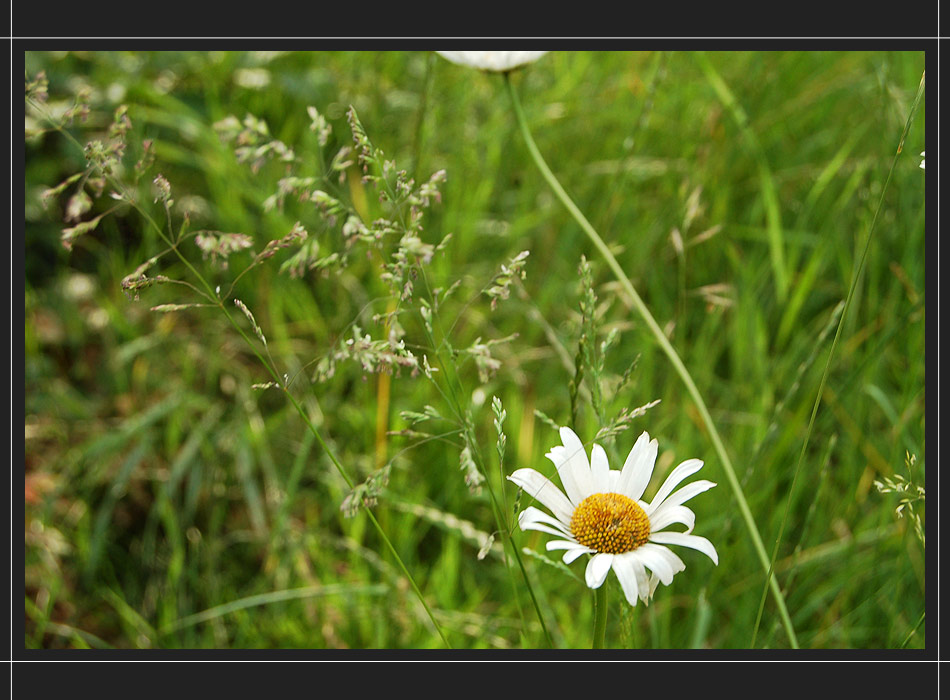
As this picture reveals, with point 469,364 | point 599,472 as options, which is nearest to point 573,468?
point 599,472

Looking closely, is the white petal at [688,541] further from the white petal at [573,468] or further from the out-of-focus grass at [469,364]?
the out-of-focus grass at [469,364]

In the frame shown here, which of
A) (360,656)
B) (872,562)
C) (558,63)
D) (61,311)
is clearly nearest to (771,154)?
(558,63)

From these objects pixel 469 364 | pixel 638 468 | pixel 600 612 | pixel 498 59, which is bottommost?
pixel 600 612

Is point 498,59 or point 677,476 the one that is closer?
point 677,476

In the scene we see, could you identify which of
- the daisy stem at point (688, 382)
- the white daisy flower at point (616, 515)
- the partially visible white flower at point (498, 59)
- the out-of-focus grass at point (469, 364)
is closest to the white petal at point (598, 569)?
the white daisy flower at point (616, 515)

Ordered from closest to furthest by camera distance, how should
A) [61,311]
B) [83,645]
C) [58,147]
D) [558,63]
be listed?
[83,645]
[61,311]
[58,147]
[558,63]

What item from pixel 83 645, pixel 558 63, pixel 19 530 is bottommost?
pixel 83 645

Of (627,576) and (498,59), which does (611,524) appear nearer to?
(627,576)

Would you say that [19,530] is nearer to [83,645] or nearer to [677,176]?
[83,645]
